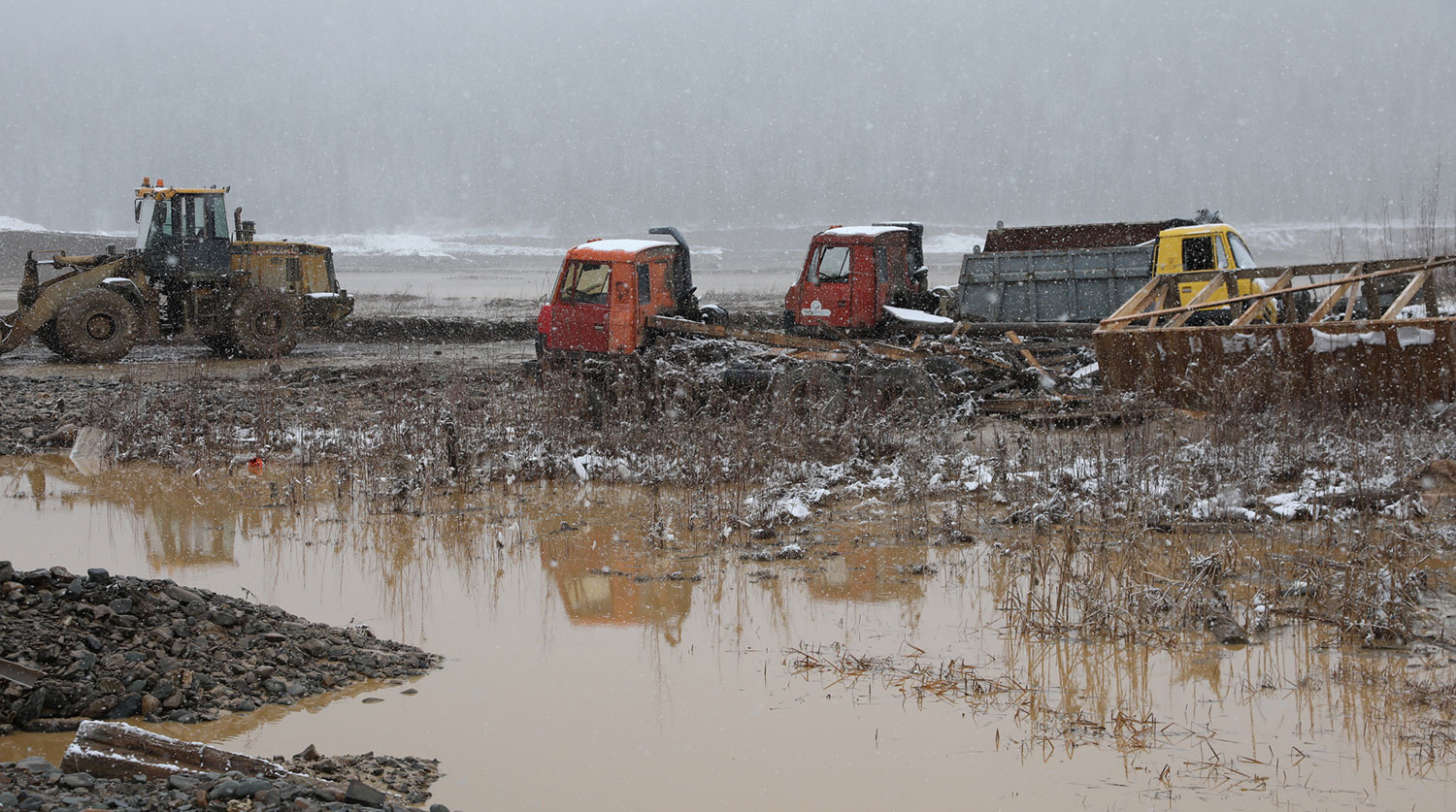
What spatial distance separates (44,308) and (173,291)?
1.96 metres

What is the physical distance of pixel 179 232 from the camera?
19.5m

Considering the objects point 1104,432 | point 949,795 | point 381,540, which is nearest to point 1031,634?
point 949,795

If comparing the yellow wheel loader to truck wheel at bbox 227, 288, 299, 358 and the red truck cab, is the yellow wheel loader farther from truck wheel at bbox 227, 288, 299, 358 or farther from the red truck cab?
the red truck cab

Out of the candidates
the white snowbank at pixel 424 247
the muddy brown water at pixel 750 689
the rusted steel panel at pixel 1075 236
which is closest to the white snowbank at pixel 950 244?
the white snowbank at pixel 424 247

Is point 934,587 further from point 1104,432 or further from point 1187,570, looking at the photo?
point 1104,432

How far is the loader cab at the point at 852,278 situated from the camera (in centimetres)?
1538

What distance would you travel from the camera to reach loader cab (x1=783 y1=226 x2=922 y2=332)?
605 inches

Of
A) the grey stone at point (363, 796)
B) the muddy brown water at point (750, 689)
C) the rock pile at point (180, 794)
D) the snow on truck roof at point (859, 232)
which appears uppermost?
the snow on truck roof at point (859, 232)

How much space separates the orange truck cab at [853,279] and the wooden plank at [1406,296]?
602 cm

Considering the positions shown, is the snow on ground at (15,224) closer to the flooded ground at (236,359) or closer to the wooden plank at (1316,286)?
the flooded ground at (236,359)

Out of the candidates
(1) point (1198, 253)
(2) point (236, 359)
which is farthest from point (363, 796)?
(2) point (236, 359)

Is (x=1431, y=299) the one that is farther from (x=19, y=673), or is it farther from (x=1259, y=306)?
(x=19, y=673)

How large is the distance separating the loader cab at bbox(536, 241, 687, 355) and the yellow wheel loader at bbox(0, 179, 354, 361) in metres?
8.17

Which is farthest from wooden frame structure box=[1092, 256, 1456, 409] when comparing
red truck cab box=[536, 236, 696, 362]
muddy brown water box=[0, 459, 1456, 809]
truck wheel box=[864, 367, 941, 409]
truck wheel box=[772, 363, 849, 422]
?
red truck cab box=[536, 236, 696, 362]
